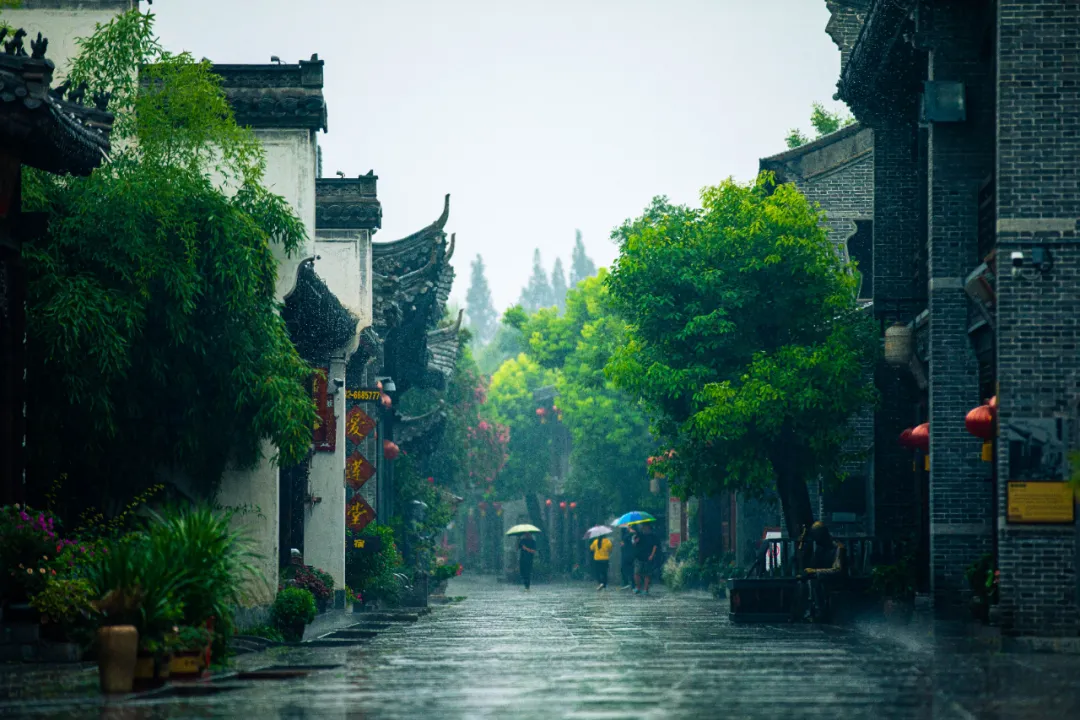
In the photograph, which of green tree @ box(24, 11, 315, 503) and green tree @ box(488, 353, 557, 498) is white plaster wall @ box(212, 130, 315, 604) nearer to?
green tree @ box(24, 11, 315, 503)

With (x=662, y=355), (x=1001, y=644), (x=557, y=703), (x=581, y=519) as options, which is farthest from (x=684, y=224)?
(x=581, y=519)

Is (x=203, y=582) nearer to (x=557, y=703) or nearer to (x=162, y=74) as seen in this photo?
(x=557, y=703)

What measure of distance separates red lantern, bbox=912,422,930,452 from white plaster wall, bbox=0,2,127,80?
1328 centimetres

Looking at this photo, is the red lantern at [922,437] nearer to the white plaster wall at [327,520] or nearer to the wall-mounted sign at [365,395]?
the wall-mounted sign at [365,395]

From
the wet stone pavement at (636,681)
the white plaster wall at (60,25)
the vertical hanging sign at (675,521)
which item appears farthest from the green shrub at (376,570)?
the vertical hanging sign at (675,521)

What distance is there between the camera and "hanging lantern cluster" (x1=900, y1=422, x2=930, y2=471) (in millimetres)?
25516

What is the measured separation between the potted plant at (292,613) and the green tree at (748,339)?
1053cm

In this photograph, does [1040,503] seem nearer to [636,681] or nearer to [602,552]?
[636,681]

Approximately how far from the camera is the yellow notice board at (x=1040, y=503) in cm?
1977

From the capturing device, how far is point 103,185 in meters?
19.9

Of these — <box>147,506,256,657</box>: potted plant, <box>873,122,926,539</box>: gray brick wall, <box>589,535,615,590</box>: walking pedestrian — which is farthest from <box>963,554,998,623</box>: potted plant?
<box>589,535,615,590</box>: walking pedestrian

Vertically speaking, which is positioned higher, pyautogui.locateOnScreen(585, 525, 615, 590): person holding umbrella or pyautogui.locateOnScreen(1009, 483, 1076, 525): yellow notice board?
pyautogui.locateOnScreen(1009, 483, 1076, 525): yellow notice board

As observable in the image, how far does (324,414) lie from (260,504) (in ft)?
16.3

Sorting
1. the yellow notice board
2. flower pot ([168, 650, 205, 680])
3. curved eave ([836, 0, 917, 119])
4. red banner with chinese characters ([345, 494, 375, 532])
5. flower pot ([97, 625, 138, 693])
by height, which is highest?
curved eave ([836, 0, 917, 119])
